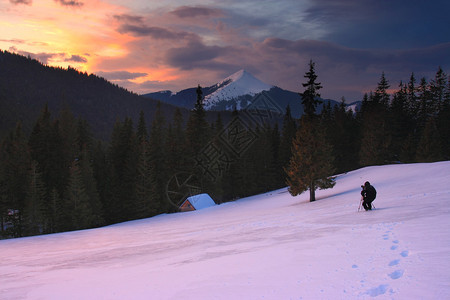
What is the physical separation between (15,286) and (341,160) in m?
69.6

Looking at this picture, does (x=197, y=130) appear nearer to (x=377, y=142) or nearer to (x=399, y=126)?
(x=377, y=142)

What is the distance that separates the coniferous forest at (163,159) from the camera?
42.0 m

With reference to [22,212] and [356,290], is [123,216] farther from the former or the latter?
[356,290]

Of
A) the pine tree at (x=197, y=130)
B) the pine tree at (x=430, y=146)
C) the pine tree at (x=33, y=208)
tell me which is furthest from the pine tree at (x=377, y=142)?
the pine tree at (x=33, y=208)

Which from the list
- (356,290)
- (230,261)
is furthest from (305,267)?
(230,261)

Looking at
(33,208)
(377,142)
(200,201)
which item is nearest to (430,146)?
(377,142)

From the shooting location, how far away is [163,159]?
176 ft

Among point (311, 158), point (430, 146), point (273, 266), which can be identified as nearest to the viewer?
point (273, 266)

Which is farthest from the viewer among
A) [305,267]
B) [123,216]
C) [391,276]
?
[123,216]

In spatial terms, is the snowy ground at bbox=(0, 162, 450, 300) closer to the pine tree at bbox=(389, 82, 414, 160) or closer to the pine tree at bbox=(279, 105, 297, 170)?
the pine tree at bbox=(389, 82, 414, 160)

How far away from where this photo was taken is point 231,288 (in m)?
6.95

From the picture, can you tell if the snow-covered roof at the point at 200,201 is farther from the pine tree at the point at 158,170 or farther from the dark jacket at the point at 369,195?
the dark jacket at the point at 369,195

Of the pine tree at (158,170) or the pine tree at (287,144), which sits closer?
the pine tree at (158,170)

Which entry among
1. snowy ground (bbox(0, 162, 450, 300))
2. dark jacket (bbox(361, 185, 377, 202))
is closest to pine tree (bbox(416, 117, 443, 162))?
dark jacket (bbox(361, 185, 377, 202))
